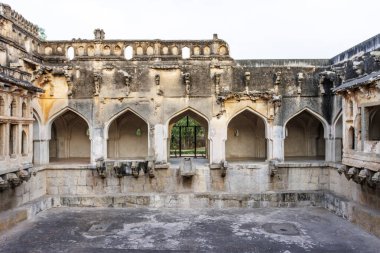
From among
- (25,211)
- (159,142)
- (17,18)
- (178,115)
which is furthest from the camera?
(178,115)

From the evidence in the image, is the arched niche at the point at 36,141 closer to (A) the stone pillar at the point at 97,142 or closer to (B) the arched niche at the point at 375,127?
(A) the stone pillar at the point at 97,142

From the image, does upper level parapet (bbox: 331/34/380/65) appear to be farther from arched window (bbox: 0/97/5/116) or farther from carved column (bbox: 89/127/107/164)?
arched window (bbox: 0/97/5/116)

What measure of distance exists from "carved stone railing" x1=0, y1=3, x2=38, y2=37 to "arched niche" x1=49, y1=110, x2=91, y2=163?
161 inches

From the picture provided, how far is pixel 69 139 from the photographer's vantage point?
17.9 metres

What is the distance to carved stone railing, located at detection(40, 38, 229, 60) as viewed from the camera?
16062 mm

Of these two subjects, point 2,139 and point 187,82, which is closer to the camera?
point 2,139

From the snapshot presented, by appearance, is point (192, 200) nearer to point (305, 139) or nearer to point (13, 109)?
point (305, 139)

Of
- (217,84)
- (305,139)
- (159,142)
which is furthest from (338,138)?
(159,142)

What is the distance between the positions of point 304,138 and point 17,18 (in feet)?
44.4

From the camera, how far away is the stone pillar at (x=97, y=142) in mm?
14383

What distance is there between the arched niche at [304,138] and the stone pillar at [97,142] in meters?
8.40

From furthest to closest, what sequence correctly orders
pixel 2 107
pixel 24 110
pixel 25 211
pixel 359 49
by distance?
pixel 359 49 → pixel 24 110 → pixel 25 211 → pixel 2 107

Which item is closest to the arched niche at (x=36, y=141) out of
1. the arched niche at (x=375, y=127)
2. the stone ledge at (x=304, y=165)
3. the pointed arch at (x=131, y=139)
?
the pointed arch at (x=131, y=139)

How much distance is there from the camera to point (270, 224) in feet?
38.5
